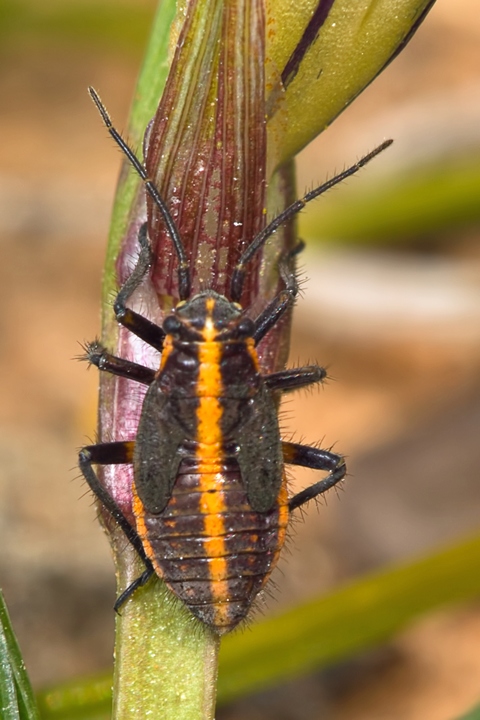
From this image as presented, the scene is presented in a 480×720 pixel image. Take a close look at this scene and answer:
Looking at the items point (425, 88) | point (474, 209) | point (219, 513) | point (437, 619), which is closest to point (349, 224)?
point (474, 209)

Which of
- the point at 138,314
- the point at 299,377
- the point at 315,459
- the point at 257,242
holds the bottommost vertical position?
the point at 315,459

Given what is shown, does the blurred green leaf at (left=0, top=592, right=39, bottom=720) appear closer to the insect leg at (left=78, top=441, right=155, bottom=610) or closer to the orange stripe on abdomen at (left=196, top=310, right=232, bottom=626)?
the insect leg at (left=78, top=441, right=155, bottom=610)

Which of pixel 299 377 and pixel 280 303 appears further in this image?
pixel 299 377

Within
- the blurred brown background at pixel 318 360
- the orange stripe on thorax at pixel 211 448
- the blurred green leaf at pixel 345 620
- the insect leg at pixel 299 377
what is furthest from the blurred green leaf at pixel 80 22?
the orange stripe on thorax at pixel 211 448

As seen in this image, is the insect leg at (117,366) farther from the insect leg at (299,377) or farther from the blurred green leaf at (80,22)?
the blurred green leaf at (80,22)

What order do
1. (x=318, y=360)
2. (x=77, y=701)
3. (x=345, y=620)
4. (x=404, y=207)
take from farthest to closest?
(x=318, y=360) < (x=404, y=207) < (x=345, y=620) < (x=77, y=701)

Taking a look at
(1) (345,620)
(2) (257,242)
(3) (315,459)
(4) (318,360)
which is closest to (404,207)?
(4) (318,360)

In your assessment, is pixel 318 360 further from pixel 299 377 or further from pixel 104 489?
pixel 104 489
